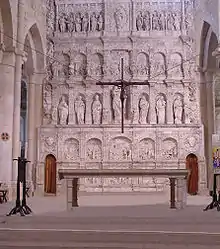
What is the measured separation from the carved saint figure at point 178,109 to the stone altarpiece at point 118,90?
0.05 m

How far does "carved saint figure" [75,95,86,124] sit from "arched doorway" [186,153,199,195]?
5.56m

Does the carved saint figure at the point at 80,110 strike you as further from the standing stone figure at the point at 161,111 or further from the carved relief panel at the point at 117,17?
the carved relief panel at the point at 117,17

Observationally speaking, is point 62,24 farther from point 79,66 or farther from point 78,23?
point 79,66

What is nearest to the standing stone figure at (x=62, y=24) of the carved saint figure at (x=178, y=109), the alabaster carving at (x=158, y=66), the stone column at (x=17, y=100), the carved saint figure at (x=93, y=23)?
the carved saint figure at (x=93, y=23)

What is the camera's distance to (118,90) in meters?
21.5

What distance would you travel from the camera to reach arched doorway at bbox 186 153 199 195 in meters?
20.6

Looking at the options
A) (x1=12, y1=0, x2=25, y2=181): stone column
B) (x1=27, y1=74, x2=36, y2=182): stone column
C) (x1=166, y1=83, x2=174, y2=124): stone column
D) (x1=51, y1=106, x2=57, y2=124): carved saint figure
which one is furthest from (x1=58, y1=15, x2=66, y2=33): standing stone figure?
(x1=166, y1=83, x2=174, y2=124): stone column

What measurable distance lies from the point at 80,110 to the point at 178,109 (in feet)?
16.1

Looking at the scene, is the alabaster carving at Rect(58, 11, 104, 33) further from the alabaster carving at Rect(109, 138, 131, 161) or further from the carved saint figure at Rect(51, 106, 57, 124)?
the alabaster carving at Rect(109, 138, 131, 161)

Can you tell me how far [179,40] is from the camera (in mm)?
21953

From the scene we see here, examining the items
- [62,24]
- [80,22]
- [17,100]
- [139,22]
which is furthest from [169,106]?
[17,100]

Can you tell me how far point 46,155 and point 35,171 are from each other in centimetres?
94

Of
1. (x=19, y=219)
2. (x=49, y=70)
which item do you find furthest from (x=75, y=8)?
(x=19, y=219)

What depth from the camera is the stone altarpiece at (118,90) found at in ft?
68.9
